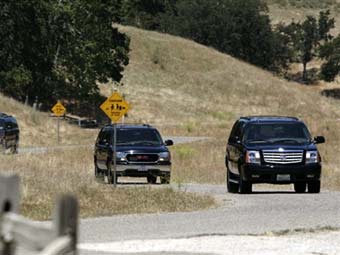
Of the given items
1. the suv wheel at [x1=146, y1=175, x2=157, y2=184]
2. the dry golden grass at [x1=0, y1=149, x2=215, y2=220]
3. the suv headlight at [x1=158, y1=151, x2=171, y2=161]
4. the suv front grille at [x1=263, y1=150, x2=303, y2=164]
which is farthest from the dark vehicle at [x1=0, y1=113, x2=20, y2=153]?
the dry golden grass at [x1=0, y1=149, x2=215, y2=220]

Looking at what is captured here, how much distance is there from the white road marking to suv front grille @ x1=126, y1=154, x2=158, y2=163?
13.5 metres

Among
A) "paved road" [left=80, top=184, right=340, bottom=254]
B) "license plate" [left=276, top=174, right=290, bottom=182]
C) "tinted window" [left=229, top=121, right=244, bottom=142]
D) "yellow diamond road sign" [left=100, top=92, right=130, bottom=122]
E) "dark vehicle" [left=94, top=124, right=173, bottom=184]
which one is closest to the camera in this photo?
"paved road" [left=80, top=184, right=340, bottom=254]

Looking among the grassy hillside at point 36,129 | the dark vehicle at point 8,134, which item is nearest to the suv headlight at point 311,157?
the dark vehicle at point 8,134

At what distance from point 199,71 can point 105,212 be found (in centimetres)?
8814

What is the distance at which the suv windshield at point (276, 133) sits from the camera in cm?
2569

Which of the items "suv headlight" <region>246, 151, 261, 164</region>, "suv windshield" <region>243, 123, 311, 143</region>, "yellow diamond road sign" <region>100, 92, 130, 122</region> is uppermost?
"yellow diamond road sign" <region>100, 92, 130, 122</region>

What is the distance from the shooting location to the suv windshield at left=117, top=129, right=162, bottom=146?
2941 centimetres

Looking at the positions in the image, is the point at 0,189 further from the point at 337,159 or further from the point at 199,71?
the point at 199,71

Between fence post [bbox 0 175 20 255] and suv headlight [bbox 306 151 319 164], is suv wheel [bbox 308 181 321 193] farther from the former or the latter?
fence post [bbox 0 175 20 255]

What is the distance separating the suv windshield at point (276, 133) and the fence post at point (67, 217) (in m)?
19.4

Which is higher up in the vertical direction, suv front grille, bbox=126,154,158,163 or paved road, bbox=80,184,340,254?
suv front grille, bbox=126,154,158,163

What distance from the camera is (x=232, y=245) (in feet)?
45.6

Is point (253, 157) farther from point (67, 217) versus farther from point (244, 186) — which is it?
point (67, 217)

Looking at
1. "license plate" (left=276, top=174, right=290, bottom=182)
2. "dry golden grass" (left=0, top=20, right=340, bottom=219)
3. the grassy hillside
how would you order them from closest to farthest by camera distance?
"license plate" (left=276, top=174, right=290, bottom=182) < "dry golden grass" (left=0, top=20, right=340, bottom=219) < the grassy hillside
